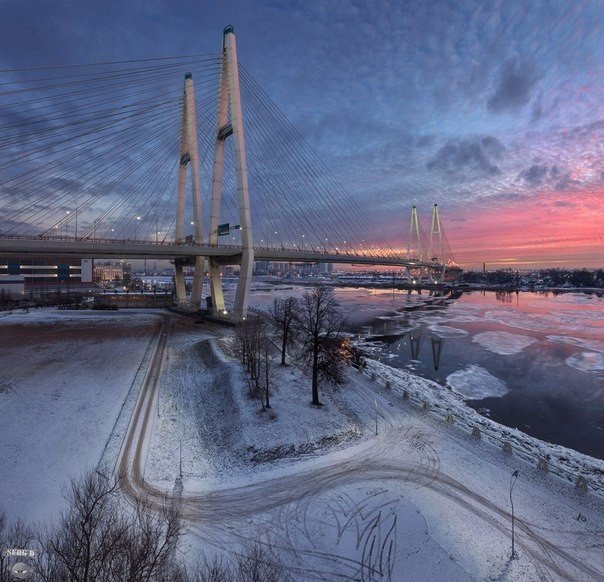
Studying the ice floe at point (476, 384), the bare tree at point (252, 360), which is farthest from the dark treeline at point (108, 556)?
the ice floe at point (476, 384)

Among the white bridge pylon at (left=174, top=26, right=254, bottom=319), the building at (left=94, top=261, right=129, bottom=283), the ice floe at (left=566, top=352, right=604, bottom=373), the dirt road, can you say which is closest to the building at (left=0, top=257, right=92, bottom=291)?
the building at (left=94, top=261, right=129, bottom=283)

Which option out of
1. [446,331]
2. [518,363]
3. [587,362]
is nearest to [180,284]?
[446,331]

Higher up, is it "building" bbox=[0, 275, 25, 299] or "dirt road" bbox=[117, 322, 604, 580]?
"building" bbox=[0, 275, 25, 299]

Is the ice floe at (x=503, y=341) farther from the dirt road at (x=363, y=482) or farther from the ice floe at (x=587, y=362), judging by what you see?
the dirt road at (x=363, y=482)

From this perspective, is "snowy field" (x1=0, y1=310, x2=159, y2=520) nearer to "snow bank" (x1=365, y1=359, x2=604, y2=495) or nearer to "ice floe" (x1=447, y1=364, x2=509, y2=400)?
"snow bank" (x1=365, y1=359, x2=604, y2=495)

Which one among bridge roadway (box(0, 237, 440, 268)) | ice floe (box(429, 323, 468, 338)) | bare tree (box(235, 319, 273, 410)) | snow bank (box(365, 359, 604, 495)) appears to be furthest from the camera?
ice floe (box(429, 323, 468, 338))
